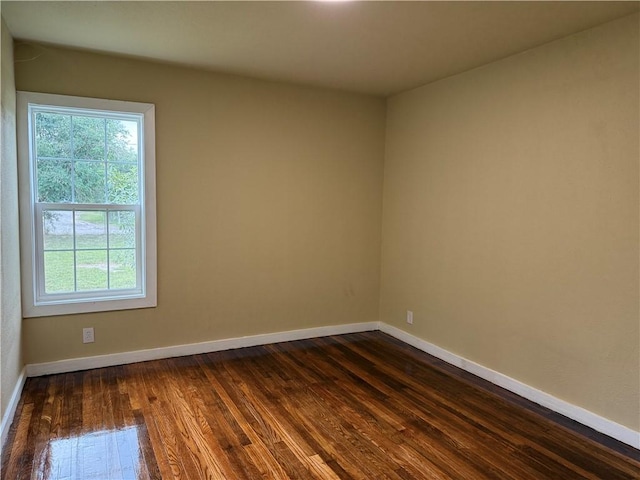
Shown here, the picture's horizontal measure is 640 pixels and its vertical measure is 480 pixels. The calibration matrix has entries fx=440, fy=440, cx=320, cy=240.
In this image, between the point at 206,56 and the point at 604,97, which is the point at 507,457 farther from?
the point at 206,56

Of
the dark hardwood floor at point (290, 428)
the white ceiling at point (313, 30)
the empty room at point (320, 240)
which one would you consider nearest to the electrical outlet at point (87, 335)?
the empty room at point (320, 240)

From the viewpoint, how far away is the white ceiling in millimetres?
2438

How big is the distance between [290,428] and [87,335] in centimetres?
187

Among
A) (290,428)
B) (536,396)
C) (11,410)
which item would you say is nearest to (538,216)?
(536,396)

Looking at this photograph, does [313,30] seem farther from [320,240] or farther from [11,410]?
[11,410]

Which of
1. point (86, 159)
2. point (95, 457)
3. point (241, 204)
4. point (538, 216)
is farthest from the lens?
point (241, 204)

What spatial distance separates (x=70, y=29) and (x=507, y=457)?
3.65 metres

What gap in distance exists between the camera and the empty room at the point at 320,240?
2490mm

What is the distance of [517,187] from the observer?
3.17m

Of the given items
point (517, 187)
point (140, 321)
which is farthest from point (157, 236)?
point (517, 187)

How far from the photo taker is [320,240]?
4352mm

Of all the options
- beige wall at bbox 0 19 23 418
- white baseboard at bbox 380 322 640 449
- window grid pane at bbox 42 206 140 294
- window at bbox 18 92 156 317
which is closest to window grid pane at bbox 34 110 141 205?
window at bbox 18 92 156 317

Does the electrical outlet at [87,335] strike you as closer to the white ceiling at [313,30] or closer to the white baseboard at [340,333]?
the white baseboard at [340,333]

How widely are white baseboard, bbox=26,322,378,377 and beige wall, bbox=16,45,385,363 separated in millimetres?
54
